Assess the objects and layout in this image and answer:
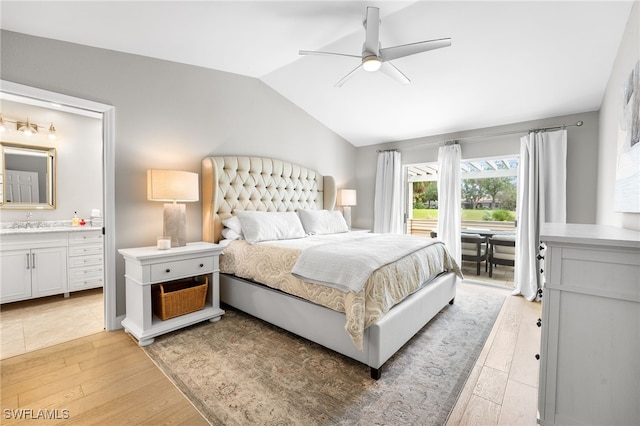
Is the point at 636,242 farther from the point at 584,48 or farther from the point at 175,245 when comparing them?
the point at 175,245

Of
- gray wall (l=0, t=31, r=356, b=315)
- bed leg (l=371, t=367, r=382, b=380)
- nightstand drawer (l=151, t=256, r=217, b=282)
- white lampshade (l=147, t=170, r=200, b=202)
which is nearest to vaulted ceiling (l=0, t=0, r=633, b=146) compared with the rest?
gray wall (l=0, t=31, r=356, b=315)

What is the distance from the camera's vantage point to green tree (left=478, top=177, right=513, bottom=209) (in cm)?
435

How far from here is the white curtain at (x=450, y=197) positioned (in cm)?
426

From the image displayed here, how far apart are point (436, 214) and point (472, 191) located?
695mm

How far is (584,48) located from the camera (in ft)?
8.08

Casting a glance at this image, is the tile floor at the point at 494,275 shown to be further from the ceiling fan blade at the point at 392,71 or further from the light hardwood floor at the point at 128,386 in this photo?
the ceiling fan blade at the point at 392,71

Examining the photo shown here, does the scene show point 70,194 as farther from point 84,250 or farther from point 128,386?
point 128,386

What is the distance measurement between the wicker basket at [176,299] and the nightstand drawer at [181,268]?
151 mm

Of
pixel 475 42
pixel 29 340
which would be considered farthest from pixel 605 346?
pixel 29 340

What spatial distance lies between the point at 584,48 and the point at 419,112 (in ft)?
5.77

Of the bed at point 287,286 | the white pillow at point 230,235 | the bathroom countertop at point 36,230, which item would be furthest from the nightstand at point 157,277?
the bathroom countertop at point 36,230

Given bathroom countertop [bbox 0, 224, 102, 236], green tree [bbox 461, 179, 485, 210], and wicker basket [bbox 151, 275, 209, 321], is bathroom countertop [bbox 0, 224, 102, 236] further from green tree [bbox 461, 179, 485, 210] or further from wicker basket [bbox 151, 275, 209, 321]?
green tree [bbox 461, 179, 485, 210]

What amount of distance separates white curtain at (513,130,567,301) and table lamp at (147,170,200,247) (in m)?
4.13

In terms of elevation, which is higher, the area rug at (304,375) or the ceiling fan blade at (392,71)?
the ceiling fan blade at (392,71)
